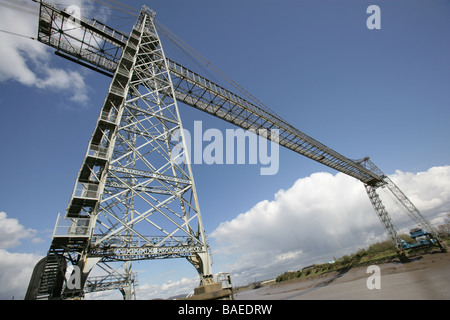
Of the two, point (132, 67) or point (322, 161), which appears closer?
point (132, 67)

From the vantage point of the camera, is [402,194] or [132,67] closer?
[132,67]

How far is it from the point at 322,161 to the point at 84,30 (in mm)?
28485

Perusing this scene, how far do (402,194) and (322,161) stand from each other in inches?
702

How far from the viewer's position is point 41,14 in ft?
38.3
